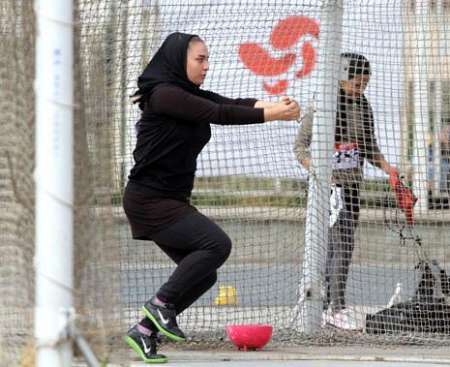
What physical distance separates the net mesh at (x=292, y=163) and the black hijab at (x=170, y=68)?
578 mm

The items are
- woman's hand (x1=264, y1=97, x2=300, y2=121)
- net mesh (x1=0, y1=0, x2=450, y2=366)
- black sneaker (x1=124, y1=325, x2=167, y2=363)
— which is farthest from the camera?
net mesh (x1=0, y1=0, x2=450, y2=366)

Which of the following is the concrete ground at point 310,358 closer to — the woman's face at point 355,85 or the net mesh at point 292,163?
the net mesh at point 292,163

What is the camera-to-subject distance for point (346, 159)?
755cm

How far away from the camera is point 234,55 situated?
7.48 metres

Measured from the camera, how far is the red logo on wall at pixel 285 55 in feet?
24.2

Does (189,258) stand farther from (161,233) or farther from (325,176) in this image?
(325,176)

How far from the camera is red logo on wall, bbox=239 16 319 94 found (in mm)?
7391

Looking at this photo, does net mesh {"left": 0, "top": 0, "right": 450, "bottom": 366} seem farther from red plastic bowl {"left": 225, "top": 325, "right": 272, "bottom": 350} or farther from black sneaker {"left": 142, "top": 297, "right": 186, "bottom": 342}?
black sneaker {"left": 142, "top": 297, "right": 186, "bottom": 342}

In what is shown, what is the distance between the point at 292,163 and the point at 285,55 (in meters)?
0.72

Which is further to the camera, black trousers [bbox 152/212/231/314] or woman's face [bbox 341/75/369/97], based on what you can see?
woman's face [bbox 341/75/369/97]

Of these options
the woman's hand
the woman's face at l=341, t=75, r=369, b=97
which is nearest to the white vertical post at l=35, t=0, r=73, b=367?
the woman's hand

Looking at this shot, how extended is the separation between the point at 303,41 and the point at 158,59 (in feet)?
5.23

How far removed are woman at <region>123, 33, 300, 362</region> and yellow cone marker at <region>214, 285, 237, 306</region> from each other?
4.30 feet

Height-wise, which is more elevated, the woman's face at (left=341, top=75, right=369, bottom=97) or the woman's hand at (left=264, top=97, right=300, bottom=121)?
the woman's face at (left=341, top=75, right=369, bottom=97)
